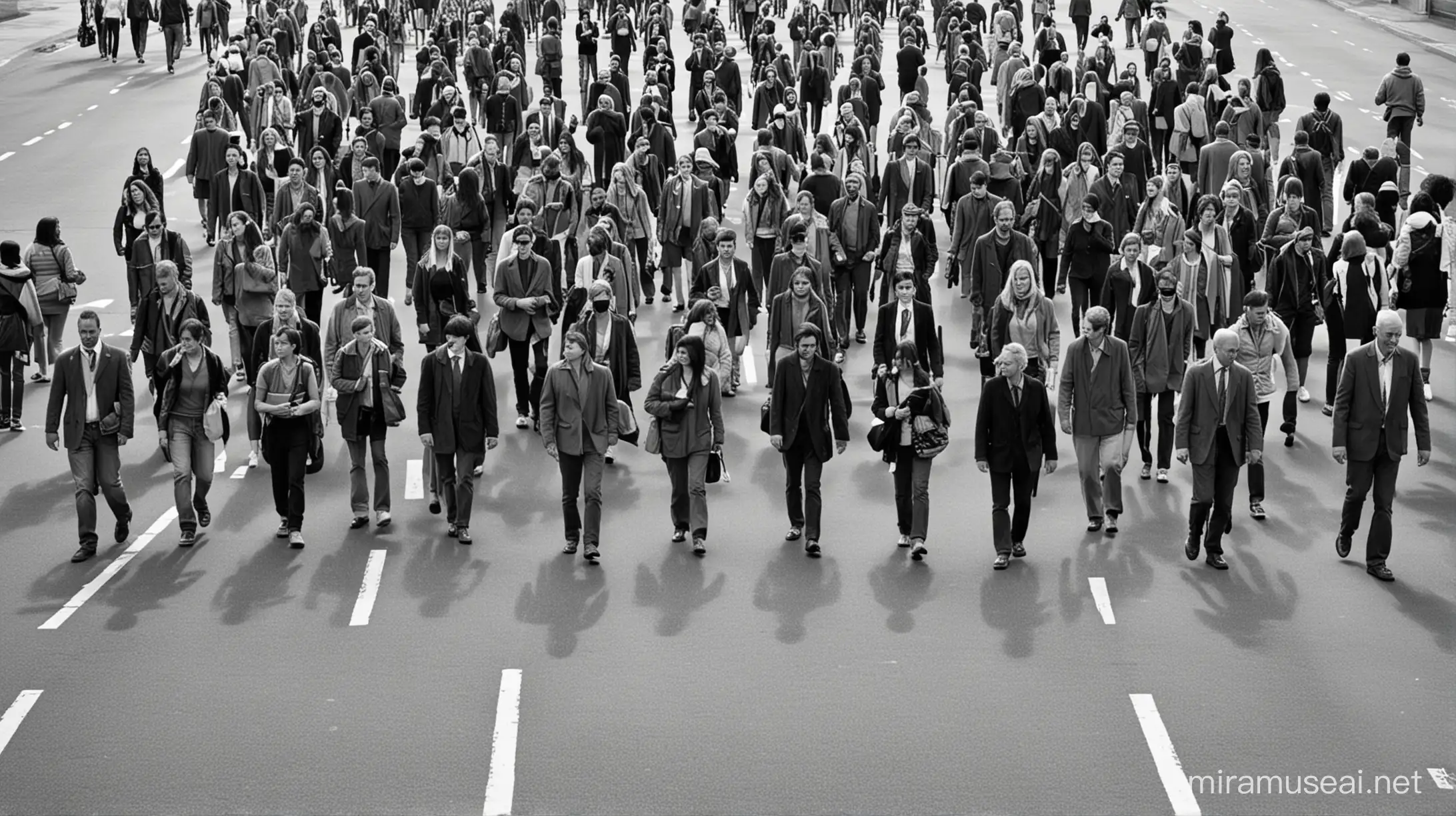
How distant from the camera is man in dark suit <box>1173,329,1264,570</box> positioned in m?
14.1

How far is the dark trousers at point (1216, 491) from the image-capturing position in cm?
1407

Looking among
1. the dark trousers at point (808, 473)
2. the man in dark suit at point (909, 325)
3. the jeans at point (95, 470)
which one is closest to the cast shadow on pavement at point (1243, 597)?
the dark trousers at point (808, 473)

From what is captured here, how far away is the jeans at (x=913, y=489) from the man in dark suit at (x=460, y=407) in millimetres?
3090

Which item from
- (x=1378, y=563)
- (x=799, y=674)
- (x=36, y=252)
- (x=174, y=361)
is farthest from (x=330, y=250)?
(x=1378, y=563)

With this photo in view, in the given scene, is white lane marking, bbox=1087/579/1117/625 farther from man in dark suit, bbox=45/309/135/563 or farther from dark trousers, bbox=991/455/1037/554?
man in dark suit, bbox=45/309/135/563

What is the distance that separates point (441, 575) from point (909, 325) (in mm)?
4787

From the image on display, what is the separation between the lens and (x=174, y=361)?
15.0 metres

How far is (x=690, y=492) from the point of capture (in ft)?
48.9

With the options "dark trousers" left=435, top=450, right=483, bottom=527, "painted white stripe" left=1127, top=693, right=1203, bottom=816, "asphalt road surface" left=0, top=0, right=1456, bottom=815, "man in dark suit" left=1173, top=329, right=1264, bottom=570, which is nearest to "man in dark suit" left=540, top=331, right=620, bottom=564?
"asphalt road surface" left=0, top=0, right=1456, bottom=815

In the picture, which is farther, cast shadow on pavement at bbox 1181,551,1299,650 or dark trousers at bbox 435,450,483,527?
dark trousers at bbox 435,450,483,527

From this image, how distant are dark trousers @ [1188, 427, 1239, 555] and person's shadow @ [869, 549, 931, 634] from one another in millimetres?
2000

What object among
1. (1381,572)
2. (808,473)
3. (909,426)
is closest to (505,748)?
(808,473)

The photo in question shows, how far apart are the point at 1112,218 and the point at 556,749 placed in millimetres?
12422

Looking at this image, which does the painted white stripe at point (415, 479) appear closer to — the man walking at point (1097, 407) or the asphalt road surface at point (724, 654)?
the asphalt road surface at point (724, 654)
